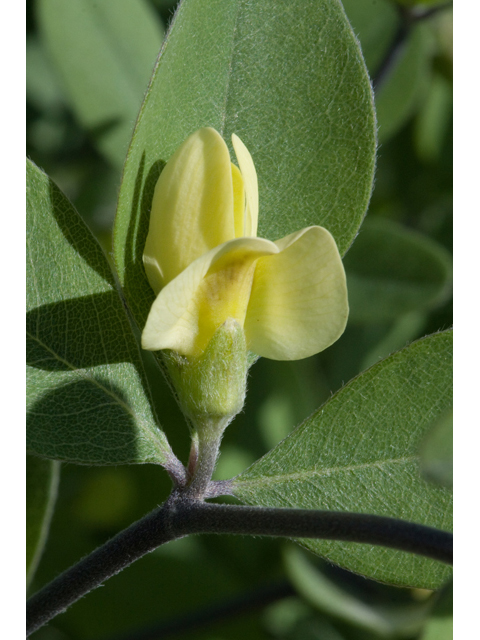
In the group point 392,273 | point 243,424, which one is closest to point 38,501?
point 243,424

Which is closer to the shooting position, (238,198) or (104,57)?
(238,198)

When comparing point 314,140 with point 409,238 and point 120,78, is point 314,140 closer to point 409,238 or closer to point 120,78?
point 409,238

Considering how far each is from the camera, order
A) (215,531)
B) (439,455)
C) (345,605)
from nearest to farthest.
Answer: (439,455) < (215,531) < (345,605)

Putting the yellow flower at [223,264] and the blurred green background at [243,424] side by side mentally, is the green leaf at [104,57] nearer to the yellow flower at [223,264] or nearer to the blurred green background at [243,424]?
the blurred green background at [243,424]

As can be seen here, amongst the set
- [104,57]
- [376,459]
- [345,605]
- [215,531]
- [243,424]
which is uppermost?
[104,57]

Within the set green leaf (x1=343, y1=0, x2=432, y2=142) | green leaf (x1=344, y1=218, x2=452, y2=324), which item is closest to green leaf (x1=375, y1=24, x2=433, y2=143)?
green leaf (x1=343, y1=0, x2=432, y2=142)

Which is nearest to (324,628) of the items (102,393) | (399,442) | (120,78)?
(399,442)

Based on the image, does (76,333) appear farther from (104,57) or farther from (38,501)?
(104,57)

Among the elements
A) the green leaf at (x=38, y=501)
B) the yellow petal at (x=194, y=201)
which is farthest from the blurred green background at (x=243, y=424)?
the yellow petal at (x=194, y=201)
